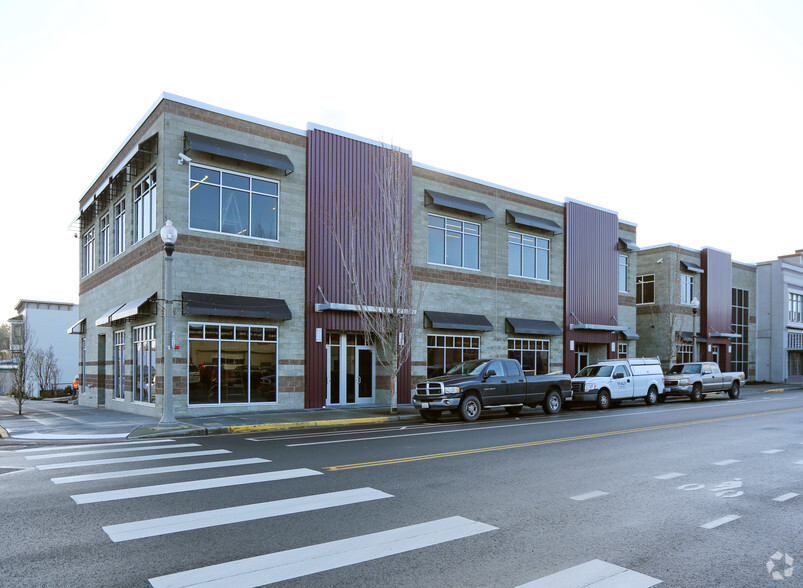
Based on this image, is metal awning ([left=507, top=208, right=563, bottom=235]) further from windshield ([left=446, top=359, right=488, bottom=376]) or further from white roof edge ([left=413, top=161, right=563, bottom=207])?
windshield ([left=446, top=359, right=488, bottom=376])

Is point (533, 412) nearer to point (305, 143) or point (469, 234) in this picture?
point (469, 234)

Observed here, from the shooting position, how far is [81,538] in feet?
19.9

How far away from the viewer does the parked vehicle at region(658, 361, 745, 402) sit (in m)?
28.1

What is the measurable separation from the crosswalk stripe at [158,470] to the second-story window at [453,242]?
55.9 feet

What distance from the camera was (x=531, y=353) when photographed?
30938mm

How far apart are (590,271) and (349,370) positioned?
1652 centimetres

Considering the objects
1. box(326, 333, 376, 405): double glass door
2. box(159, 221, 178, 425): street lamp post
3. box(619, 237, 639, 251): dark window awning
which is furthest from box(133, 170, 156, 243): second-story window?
box(619, 237, 639, 251): dark window awning

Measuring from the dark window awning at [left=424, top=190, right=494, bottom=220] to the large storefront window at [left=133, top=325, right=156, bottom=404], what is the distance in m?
12.3

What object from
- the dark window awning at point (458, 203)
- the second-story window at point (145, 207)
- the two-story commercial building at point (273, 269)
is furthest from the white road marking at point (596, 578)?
the dark window awning at point (458, 203)

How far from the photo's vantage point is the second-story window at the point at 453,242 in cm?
2691

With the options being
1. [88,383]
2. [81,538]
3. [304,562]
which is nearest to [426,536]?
[304,562]

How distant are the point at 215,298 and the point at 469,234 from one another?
1278 cm

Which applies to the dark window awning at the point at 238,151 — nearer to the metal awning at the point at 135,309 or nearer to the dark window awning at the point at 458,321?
the metal awning at the point at 135,309

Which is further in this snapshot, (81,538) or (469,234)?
(469,234)
